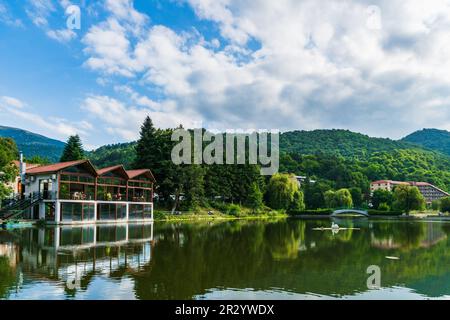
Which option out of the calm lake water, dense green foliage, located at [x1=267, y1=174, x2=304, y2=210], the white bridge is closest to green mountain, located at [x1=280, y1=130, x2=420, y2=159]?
the white bridge

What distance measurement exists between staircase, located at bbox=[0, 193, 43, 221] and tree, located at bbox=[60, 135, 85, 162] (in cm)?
1895

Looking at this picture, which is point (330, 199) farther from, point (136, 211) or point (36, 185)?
point (36, 185)

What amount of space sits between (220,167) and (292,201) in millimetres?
18563

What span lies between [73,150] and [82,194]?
2105 cm

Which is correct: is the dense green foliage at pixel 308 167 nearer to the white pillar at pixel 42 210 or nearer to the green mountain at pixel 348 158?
the green mountain at pixel 348 158

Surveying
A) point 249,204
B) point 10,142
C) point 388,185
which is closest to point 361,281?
point 10,142

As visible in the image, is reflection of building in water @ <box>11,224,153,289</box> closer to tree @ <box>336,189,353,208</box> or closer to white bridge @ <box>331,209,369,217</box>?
white bridge @ <box>331,209,369,217</box>

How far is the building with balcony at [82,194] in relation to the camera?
107ft

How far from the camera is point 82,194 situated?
3444cm

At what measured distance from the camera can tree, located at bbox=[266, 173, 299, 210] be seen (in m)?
68.4

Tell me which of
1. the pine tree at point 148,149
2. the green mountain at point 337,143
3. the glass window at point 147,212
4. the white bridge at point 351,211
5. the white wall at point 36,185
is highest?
the green mountain at point 337,143

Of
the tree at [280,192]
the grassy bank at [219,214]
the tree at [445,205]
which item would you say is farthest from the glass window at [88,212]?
Answer: the tree at [445,205]

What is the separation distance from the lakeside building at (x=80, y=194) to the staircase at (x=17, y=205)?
3.2 inches
